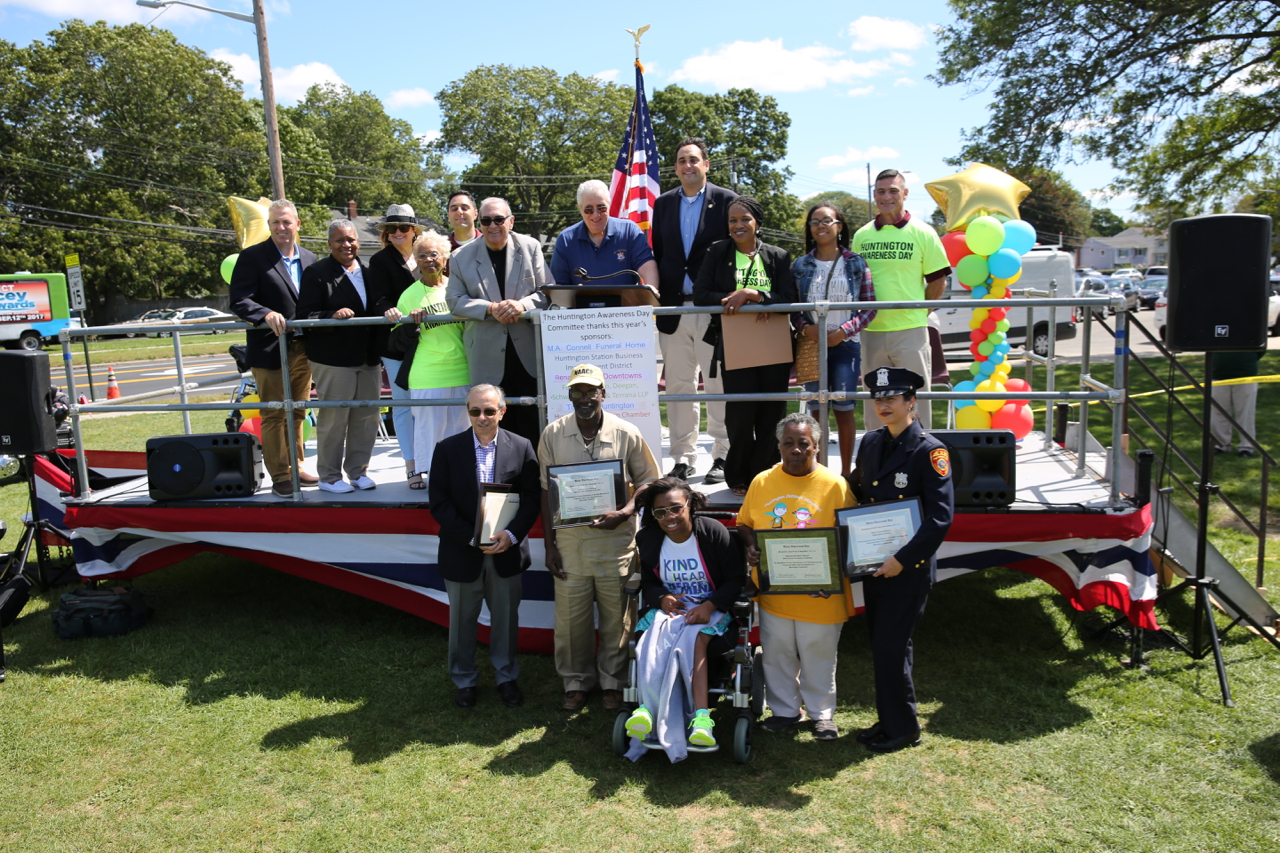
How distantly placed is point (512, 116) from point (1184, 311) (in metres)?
56.4

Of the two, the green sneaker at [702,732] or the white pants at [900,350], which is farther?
the white pants at [900,350]

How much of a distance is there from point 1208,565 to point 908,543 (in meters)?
2.42

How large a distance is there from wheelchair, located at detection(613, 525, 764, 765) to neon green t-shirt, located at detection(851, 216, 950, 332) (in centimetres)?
208

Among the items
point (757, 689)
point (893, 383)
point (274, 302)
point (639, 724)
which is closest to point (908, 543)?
point (893, 383)

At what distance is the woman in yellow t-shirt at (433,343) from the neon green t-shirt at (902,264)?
266 centimetres

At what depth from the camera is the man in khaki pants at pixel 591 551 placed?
16.0 feet

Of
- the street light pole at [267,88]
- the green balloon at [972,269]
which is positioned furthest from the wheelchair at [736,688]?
the street light pole at [267,88]

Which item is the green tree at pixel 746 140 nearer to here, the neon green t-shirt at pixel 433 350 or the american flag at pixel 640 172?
the american flag at pixel 640 172

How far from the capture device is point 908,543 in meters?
4.32

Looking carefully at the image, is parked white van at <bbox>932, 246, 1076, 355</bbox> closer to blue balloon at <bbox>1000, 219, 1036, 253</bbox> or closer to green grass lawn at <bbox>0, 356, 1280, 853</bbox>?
blue balloon at <bbox>1000, 219, 1036, 253</bbox>

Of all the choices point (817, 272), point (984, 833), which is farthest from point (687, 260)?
point (984, 833)

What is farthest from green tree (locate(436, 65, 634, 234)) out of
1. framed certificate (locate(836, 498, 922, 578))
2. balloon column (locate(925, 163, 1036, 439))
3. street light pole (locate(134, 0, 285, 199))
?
framed certificate (locate(836, 498, 922, 578))

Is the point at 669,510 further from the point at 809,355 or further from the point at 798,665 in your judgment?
the point at 809,355

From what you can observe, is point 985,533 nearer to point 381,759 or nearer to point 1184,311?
point 1184,311
